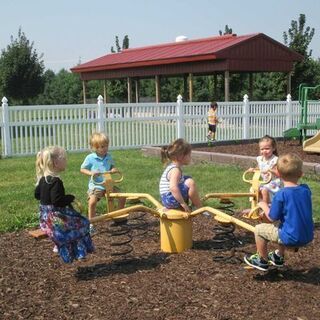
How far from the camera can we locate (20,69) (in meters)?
34.2

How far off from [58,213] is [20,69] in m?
31.6

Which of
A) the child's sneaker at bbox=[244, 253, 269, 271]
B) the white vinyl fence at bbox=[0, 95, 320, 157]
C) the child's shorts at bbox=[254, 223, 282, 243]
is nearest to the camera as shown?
the child's shorts at bbox=[254, 223, 282, 243]

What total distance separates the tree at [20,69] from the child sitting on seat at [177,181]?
101ft

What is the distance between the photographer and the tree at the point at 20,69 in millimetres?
33969

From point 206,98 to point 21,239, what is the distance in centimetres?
3585

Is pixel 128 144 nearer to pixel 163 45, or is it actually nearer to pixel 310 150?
pixel 310 150

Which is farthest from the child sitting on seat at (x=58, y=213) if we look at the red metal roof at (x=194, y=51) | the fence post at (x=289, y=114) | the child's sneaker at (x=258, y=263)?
the red metal roof at (x=194, y=51)

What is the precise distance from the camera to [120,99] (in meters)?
41.8

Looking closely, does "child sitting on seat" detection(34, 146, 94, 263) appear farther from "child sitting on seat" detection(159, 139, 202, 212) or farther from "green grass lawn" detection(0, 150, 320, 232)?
"green grass lawn" detection(0, 150, 320, 232)

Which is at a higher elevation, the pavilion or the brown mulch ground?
the pavilion

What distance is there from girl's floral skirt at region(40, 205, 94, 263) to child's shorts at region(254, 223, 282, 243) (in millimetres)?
1451

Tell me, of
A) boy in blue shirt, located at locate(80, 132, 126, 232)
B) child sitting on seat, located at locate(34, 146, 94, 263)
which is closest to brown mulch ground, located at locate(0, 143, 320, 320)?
child sitting on seat, located at locate(34, 146, 94, 263)

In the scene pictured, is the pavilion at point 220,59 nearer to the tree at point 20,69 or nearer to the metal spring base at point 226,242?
the tree at point 20,69

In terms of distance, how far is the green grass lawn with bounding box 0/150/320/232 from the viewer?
6.80 m
